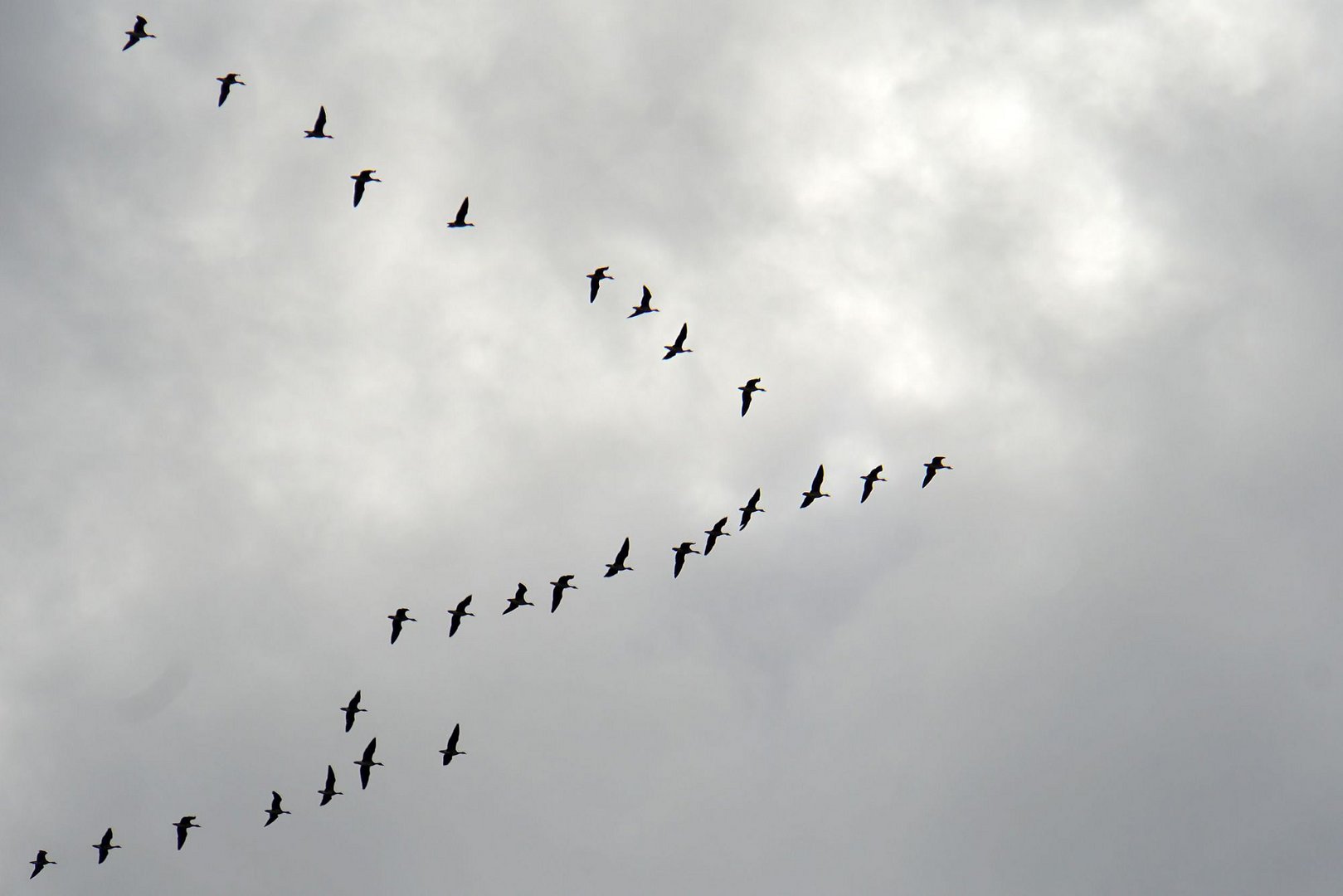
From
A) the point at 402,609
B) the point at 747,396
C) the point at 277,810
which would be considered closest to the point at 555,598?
the point at 402,609

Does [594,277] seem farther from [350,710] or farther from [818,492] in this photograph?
[350,710]

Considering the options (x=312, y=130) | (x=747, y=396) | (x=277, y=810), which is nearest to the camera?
(x=312, y=130)

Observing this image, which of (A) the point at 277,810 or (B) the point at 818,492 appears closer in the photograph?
(B) the point at 818,492

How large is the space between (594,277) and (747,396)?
13.8 m

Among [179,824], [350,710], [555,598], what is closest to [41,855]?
[179,824]

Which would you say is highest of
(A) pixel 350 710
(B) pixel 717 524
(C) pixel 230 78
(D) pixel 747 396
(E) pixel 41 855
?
(C) pixel 230 78

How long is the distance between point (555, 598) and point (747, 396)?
19.7 metres

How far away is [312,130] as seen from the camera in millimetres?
118188

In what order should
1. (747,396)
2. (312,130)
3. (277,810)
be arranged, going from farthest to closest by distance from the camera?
(277,810)
(747,396)
(312,130)

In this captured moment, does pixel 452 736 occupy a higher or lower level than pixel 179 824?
higher

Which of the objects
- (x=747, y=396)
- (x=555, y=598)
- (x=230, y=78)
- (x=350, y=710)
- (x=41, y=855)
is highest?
(x=230, y=78)

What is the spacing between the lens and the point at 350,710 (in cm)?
12544

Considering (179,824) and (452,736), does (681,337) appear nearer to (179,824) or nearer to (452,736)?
(452,736)

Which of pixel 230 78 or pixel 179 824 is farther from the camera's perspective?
pixel 179 824
